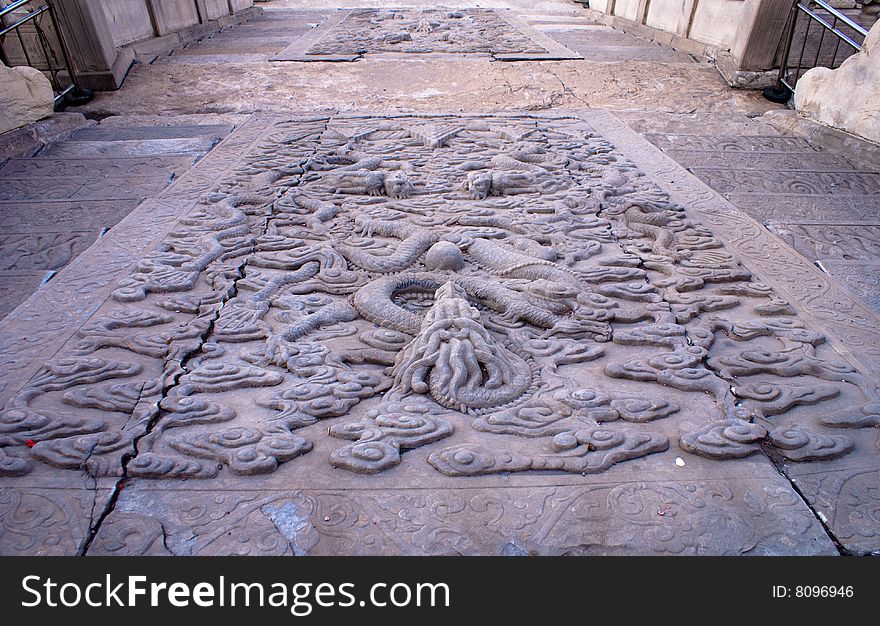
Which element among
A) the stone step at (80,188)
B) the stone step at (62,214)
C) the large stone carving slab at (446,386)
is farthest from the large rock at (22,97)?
the large stone carving slab at (446,386)

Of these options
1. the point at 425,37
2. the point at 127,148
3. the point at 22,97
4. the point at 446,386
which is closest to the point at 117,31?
the point at 22,97

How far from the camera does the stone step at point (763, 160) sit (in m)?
5.21

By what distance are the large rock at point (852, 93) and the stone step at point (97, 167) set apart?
6264 mm

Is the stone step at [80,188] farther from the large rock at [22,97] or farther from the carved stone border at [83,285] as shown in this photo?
the large rock at [22,97]

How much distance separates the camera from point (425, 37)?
39.4ft

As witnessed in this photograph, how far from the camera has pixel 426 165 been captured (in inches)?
204

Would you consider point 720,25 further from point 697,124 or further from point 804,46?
point 697,124

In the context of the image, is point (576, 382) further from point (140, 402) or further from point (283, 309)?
point (140, 402)

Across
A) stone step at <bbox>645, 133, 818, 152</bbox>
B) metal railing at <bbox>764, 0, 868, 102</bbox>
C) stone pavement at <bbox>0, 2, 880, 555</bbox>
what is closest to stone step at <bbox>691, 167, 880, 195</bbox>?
stone pavement at <bbox>0, 2, 880, 555</bbox>

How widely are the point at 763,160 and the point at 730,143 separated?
1.74 feet

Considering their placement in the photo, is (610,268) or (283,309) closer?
(283,309)

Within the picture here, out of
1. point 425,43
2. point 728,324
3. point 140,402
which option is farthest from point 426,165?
point 425,43

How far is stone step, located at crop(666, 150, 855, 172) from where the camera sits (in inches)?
205

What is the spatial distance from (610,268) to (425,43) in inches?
375
